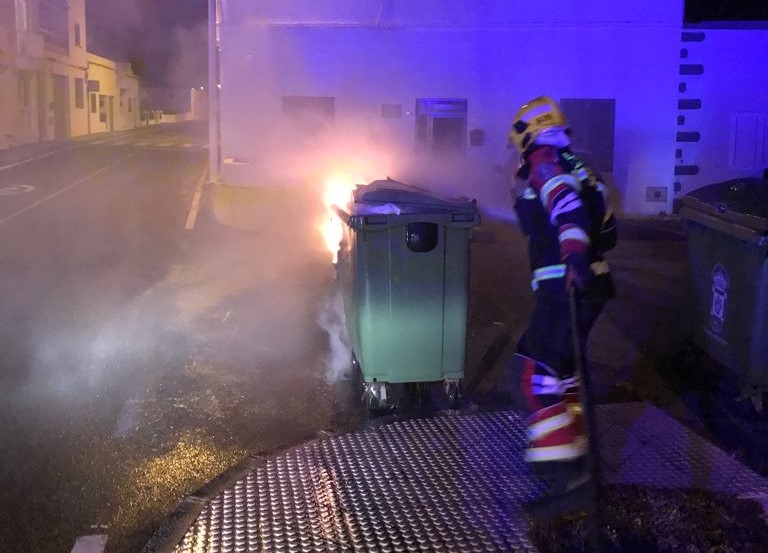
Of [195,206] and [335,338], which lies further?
[195,206]

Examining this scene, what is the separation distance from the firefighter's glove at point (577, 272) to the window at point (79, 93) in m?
36.1

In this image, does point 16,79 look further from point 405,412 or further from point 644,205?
point 405,412

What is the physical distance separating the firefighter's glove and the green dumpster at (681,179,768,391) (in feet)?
6.34

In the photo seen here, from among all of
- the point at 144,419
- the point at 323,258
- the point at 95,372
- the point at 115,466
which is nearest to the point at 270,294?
the point at 323,258

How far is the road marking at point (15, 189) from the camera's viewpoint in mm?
15897

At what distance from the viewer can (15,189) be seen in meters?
16.5

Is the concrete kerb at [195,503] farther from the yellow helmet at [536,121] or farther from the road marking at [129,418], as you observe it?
the yellow helmet at [536,121]

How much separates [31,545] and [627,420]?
10.4 ft

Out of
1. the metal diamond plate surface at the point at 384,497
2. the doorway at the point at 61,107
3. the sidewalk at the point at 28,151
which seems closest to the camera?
the metal diamond plate surface at the point at 384,497

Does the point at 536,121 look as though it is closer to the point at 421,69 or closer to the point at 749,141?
the point at 421,69

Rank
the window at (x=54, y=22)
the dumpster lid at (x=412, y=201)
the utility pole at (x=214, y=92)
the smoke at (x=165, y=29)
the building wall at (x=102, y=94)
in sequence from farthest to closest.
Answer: the building wall at (x=102, y=94), the window at (x=54, y=22), the utility pole at (x=214, y=92), the smoke at (x=165, y=29), the dumpster lid at (x=412, y=201)

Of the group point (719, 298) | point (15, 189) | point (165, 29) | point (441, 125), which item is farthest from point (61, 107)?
point (719, 298)

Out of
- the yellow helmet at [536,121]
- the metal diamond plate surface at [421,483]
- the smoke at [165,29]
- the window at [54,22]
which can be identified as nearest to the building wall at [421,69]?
the smoke at [165,29]

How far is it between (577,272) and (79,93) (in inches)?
1456
